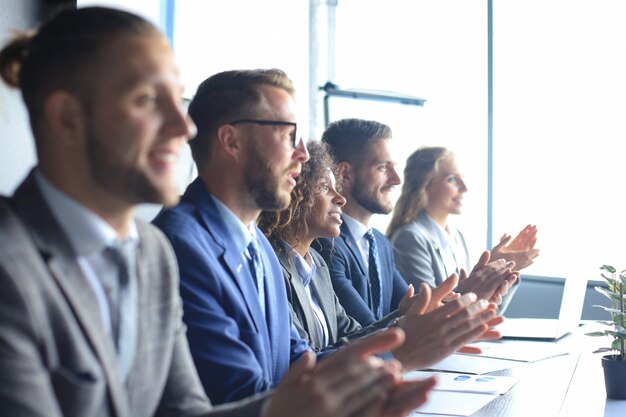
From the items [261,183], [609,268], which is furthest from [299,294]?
[609,268]

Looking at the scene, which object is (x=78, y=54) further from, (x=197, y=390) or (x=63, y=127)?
(x=197, y=390)

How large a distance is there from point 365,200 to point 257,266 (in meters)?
1.62

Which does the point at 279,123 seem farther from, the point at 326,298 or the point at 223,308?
the point at 326,298

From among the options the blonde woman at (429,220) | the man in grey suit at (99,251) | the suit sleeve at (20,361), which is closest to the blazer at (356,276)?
the blonde woman at (429,220)

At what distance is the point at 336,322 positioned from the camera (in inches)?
115

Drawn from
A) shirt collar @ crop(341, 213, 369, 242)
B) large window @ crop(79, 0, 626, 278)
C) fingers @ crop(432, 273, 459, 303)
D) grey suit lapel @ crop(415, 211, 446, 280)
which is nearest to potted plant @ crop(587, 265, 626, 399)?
fingers @ crop(432, 273, 459, 303)

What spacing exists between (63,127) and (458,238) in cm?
414

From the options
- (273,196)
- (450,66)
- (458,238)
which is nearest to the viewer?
(273,196)

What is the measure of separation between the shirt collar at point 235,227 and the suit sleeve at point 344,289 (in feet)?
3.70

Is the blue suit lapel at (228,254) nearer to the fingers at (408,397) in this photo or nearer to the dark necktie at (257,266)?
the dark necktie at (257,266)

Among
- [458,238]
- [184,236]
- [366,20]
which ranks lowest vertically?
[458,238]

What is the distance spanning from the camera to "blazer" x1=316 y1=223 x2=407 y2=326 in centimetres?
320

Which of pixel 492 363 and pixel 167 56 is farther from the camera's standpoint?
pixel 492 363

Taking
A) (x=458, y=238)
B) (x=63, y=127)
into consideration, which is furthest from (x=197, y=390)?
(x=458, y=238)
